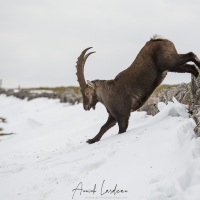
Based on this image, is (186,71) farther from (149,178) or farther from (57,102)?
(57,102)

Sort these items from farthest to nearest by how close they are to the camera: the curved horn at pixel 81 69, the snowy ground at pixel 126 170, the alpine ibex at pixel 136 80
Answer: the curved horn at pixel 81 69 → the alpine ibex at pixel 136 80 → the snowy ground at pixel 126 170

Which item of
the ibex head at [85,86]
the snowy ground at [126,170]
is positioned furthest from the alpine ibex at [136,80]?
the snowy ground at [126,170]

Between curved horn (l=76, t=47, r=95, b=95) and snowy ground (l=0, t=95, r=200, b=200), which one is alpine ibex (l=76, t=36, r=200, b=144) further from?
snowy ground (l=0, t=95, r=200, b=200)

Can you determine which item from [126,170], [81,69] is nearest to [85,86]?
[81,69]

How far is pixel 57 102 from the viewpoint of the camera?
108 feet

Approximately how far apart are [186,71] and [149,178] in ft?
14.4

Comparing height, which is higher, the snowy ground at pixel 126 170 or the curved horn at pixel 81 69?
the curved horn at pixel 81 69

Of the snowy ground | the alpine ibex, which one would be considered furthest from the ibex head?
the snowy ground

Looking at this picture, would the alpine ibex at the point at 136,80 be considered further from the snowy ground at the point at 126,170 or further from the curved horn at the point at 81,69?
the snowy ground at the point at 126,170

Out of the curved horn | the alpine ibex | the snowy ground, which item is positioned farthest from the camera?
the curved horn

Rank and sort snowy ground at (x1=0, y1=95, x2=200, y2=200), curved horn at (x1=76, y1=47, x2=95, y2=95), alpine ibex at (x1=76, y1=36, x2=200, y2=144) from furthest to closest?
curved horn at (x1=76, y1=47, x2=95, y2=95), alpine ibex at (x1=76, y1=36, x2=200, y2=144), snowy ground at (x1=0, y1=95, x2=200, y2=200)

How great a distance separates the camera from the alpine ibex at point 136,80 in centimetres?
1016

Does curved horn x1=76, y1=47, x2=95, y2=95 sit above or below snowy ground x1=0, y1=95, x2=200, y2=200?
above

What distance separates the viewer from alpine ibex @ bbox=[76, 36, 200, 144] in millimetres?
10164
